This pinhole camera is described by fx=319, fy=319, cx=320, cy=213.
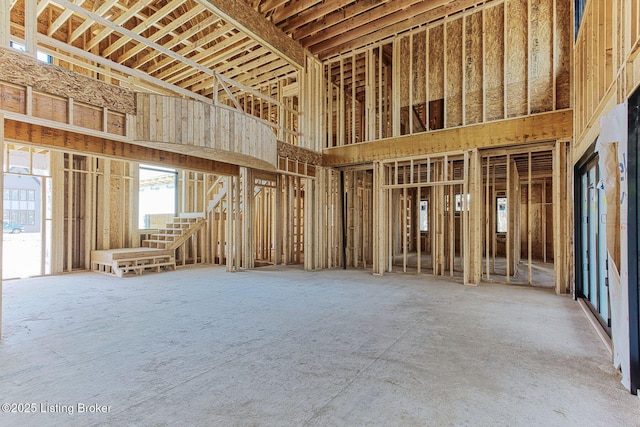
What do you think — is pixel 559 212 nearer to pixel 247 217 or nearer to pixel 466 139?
pixel 466 139

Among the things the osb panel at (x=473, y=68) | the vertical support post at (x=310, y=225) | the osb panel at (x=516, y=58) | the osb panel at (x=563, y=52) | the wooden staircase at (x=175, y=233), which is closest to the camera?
the osb panel at (x=563, y=52)

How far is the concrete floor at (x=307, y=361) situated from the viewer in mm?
2385

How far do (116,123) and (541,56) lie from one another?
832 cm

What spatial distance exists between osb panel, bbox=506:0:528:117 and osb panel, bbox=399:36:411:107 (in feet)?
7.63

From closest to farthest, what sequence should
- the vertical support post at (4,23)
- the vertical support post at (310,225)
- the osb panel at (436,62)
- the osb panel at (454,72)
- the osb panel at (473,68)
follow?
the vertical support post at (4,23), the osb panel at (473,68), the osb panel at (454,72), the osb panel at (436,62), the vertical support post at (310,225)

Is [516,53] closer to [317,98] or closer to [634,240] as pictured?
[317,98]

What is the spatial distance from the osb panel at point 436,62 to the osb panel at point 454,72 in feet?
0.51

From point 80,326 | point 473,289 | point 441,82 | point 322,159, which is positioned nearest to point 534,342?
point 473,289

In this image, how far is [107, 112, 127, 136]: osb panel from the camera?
5074 mm

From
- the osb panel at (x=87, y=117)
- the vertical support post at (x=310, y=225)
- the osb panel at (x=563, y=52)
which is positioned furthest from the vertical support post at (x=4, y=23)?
the osb panel at (x=563, y=52)

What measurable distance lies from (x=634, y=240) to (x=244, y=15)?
26.9ft

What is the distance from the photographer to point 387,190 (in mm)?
9156

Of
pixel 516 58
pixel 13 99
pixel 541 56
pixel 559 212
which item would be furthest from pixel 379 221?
pixel 13 99

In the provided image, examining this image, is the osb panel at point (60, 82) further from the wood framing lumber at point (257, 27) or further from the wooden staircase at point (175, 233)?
the wooden staircase at point (175, 233)
